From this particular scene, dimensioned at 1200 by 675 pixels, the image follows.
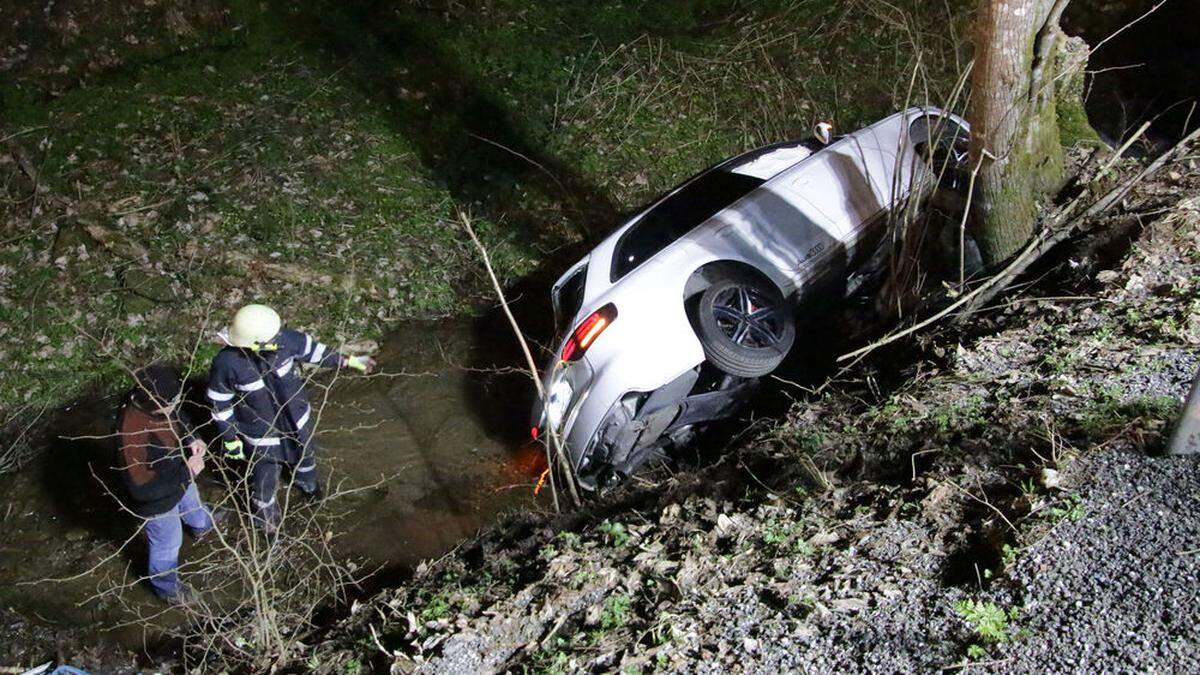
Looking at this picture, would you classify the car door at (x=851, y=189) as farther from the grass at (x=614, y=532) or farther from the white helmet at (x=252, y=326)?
the white helmet at (x=252, y=326)

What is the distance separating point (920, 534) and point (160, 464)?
4582 mm

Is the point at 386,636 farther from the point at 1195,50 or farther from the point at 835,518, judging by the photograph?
Result: the point at 1195,50

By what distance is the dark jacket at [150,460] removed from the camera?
536cm

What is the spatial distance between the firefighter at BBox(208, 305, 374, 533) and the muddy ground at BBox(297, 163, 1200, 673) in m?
1.67

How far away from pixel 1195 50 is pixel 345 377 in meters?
9.72

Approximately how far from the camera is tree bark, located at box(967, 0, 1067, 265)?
17.3 ft

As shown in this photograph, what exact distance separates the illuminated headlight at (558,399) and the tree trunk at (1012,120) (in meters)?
3.06

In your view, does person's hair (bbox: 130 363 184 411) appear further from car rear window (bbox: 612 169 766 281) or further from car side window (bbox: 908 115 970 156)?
car side window (bbox: 908 115 970 156)

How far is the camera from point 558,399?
18.9 ft

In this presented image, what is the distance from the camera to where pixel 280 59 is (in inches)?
420

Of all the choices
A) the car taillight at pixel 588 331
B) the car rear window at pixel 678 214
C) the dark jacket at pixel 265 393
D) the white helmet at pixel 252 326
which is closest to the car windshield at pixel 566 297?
the car rear window at pixel 678 214

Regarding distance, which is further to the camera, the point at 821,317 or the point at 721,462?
the point at 821,317

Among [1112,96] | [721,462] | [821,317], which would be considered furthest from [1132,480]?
[1112,96]

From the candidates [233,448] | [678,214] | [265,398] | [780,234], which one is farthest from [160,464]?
[780,234]
